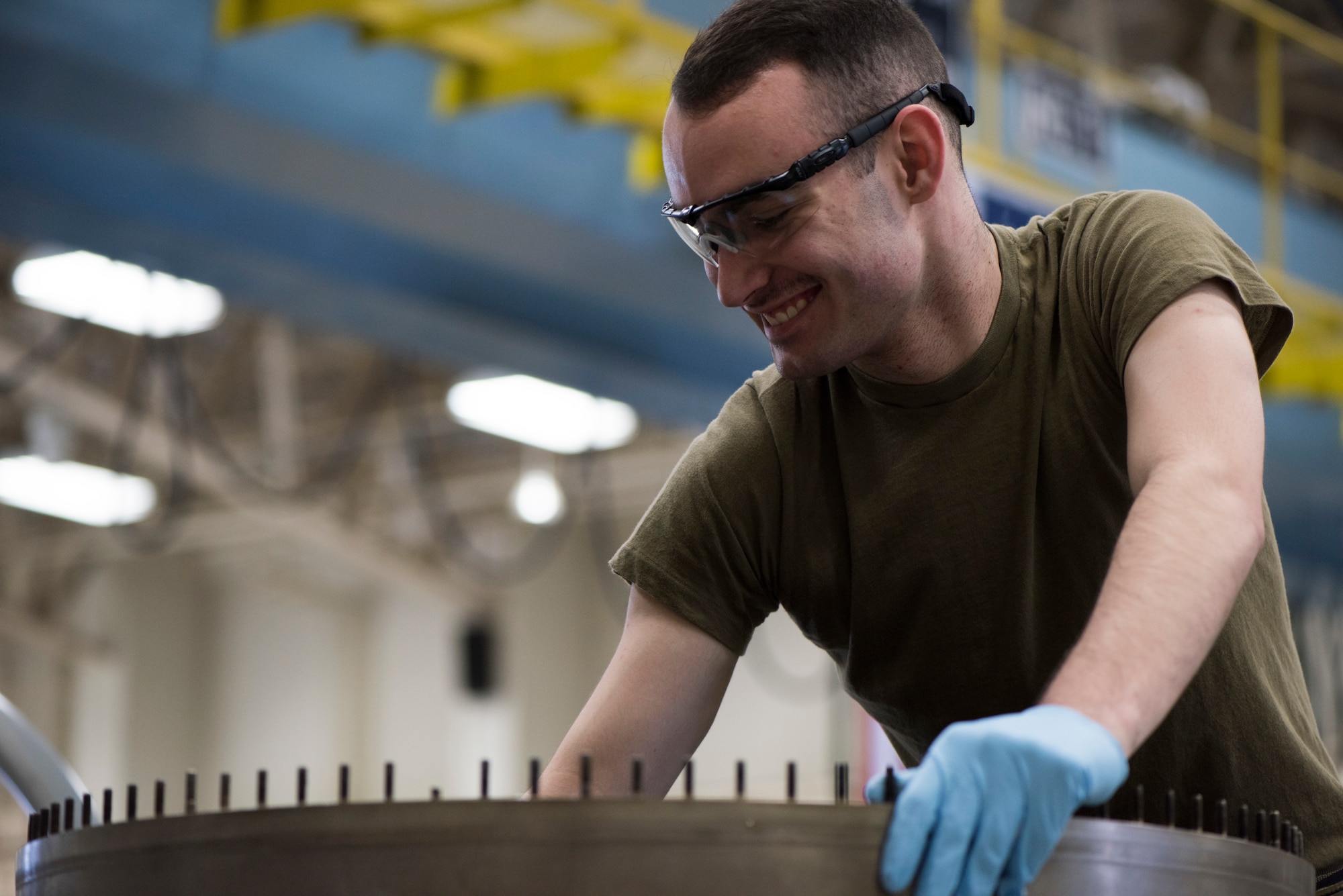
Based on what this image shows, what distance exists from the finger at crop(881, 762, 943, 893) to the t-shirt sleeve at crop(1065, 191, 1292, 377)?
569 mm

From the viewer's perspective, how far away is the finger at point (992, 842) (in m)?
1.14

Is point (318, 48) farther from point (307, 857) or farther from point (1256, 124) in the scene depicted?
point (1256, 124)

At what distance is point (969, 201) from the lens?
1.74 meters

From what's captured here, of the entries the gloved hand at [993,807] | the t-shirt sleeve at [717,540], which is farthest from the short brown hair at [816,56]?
the gloved hand at [993,807]

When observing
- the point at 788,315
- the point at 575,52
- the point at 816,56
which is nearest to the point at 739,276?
the point at 788,315

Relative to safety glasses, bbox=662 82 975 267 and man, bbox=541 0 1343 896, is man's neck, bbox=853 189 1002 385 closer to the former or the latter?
man, bbox=541 0 1343 896

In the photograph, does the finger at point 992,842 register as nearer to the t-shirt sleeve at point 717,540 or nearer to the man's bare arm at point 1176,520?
the man's bare arm at point 1176,520

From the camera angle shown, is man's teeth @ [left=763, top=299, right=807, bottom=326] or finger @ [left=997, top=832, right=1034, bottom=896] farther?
man's teeth @ [left=763, top=299, right=807, bottom=326]

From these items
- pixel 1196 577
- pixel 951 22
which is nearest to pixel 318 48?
pixel 951 22

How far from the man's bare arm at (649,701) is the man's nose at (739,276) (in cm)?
33

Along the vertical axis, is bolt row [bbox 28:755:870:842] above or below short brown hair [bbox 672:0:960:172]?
below

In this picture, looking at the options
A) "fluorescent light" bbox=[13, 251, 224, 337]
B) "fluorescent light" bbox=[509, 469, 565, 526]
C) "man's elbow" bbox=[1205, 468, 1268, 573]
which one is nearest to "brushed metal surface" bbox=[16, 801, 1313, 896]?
"man's elbow" bbox=[1205, 468, 1268, 573]

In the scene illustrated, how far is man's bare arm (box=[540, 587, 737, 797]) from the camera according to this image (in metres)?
1.74

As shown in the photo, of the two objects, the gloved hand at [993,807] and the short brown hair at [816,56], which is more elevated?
the short brown hair at [816,56]
